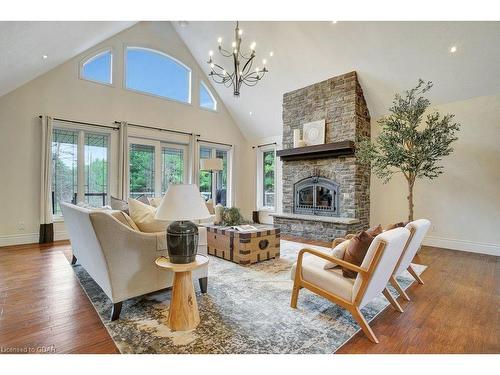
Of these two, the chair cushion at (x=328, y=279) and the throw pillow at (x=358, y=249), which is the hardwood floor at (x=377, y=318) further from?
the throw pillow at (x=358, y=249)

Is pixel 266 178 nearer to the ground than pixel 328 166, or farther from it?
nearer to the ground

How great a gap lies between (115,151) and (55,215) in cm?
172

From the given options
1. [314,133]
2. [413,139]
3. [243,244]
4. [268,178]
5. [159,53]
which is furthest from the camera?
[268,178]

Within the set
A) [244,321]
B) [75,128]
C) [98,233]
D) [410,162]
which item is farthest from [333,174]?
[75,128]

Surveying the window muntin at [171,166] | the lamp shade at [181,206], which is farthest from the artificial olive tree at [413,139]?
the window muntin at [171,166]

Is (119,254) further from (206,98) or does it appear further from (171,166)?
(206,98)

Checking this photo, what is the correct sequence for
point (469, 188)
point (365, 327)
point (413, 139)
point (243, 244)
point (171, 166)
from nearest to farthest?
point (365, 327)
point (243, 244)
point (413, 139)
point (469, 188)
point (171, 166)

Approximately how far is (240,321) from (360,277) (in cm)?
101

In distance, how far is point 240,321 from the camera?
2.12 metres

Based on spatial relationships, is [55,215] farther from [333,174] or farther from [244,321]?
[333,174]

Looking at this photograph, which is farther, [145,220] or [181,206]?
[145,220]

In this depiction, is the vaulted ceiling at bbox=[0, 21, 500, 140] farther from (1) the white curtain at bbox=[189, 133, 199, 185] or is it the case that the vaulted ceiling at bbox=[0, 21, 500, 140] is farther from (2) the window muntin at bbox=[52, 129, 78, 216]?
(1) the white curtain at bbox=[189, 133, 199, 185]

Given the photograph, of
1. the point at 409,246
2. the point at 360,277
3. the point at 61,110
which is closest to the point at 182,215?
the point at 360,277

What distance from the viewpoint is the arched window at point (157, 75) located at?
6090 millimetres
